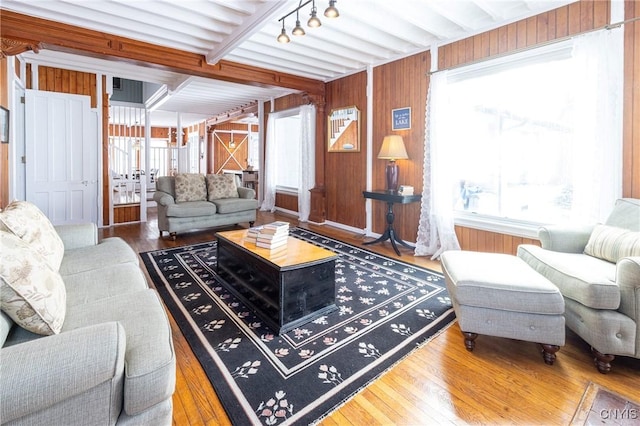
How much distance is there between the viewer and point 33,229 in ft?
6.63

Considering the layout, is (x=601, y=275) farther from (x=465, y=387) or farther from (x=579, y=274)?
(x=465, y=387)

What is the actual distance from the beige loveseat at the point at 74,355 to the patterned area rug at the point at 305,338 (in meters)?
0.53

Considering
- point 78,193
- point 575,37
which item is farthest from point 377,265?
point 78,193

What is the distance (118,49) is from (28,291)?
3531 millimetres

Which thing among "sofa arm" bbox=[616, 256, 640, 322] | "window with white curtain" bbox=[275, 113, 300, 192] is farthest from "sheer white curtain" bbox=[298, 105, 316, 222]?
"sofa arm" bbox=[616, 256, 640, 322]

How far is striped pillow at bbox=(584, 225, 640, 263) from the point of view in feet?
7.04

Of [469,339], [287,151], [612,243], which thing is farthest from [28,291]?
[287,151]

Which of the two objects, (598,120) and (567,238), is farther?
(598,120)

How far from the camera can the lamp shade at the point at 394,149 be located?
4297 millimetres

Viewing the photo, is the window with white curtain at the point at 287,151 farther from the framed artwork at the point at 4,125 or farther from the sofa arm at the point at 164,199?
the framed artwork at the point at 4,125

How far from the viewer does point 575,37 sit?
297 cm

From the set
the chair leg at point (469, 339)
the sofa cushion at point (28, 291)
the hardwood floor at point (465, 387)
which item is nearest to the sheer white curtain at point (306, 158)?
the hardwood floor at point (465, 387)

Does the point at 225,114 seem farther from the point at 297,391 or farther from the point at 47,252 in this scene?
the point at 297,391

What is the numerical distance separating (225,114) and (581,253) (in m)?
9.17
